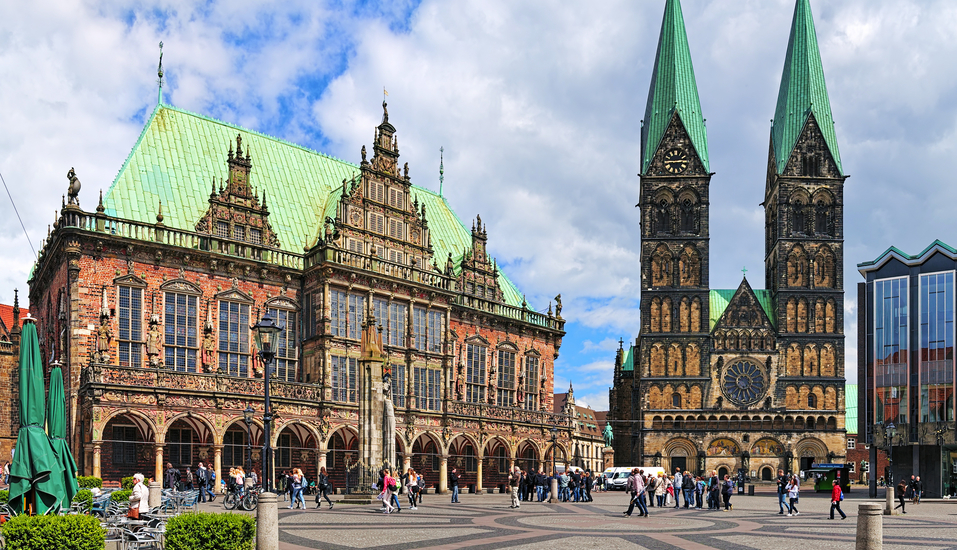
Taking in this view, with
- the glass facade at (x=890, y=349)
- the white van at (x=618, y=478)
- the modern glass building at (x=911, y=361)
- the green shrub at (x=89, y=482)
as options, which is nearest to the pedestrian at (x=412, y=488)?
the green shrub at (x=89, y=482)

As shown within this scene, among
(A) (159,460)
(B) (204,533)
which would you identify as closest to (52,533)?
(B) (204,533)

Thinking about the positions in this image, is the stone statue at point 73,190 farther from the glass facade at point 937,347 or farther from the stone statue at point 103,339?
the glass facade at point 937,347

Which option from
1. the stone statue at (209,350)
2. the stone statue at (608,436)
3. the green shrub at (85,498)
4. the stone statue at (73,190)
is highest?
the stone statue at (73,190)

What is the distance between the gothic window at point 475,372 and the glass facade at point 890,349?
27.5 metres

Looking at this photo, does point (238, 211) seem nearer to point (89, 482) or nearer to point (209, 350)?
point (209, 350)

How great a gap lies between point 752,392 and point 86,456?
213 feet

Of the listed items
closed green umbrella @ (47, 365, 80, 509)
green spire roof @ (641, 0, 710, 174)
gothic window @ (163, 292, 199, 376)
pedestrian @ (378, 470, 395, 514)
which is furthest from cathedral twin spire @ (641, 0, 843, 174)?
closed green umbrella @ (47, 365, 80, 509)

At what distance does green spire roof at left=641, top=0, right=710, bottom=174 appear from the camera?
90562mm

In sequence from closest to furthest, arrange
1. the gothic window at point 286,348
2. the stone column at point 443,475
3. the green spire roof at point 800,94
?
the gothic window at point 286,348, the stone column at point 443,475, the green spire roof at point 800,94

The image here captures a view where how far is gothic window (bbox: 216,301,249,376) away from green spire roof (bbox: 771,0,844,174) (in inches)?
2452

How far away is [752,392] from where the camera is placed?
284ft

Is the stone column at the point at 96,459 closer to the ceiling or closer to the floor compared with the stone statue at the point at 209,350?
closer to the floor

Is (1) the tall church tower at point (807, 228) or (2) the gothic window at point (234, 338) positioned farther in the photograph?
(1) the tall church tower at point (807, 228)

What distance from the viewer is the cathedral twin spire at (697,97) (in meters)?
90.4
